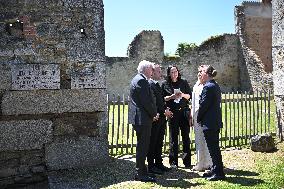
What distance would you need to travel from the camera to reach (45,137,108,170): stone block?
7004mm

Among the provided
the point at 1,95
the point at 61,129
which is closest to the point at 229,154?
the point at 61,129

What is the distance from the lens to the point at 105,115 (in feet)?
24.2

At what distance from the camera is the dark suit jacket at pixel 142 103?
19.5 feet

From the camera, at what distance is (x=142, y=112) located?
6.00m

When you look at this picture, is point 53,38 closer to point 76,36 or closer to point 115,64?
point 76,36

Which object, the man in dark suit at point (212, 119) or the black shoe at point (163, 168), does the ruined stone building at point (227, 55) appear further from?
the man in dark suit at point (212, 119)

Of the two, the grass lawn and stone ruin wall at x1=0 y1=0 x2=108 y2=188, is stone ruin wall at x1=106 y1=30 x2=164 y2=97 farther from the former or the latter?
stone ruin wall at x1=0 y1=0 x2=108 y2=188

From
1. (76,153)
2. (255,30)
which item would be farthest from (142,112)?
(255,30)

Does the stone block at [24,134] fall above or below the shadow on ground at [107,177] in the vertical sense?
above

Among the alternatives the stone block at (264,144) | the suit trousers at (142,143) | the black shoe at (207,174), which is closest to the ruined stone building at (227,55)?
the stone block at (264,144)

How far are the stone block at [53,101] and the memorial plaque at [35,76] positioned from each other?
11cm

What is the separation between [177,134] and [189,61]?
1820cm

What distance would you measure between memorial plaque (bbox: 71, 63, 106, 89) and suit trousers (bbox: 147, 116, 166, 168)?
1387 millimetres

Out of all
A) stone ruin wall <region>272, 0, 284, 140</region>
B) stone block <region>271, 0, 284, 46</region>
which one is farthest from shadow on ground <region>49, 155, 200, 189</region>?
stone block <region>271, 0, 284, 46</region>
